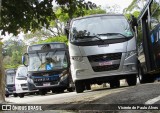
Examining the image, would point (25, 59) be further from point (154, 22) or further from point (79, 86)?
point (154, 22)

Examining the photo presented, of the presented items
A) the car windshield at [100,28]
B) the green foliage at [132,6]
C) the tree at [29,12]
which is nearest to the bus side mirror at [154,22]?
the car windshield at [100,28]

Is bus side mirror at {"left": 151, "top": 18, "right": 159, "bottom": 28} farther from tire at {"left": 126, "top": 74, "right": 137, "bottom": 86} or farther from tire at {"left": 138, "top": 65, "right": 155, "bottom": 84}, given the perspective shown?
tire at {"left": 138, "top": 65, "right": 155, "bottom": 84}

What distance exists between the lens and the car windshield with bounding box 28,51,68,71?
2230cm

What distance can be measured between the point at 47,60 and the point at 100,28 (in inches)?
Answer: 374

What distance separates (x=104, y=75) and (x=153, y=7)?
9.36 feet

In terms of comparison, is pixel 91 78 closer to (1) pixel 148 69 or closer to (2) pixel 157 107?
(1) pixel 148 69

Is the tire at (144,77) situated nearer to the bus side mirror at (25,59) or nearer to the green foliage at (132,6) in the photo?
the bus side mirror at (25,59)

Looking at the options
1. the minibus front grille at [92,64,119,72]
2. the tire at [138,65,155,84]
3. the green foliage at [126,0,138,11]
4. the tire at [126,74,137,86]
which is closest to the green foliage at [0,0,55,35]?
the minibus front grille at [92,64,119,72]

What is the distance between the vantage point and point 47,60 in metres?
22.5

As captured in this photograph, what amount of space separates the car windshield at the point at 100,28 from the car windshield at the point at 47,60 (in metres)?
8.79

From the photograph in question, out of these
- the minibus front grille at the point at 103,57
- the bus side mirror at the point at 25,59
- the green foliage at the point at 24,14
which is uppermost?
the green foliage at the point at 24,14

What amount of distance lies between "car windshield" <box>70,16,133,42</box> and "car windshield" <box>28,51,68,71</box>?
879 cm

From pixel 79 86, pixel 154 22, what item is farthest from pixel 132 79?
pixel 154 22

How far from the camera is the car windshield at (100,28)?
13008mm
